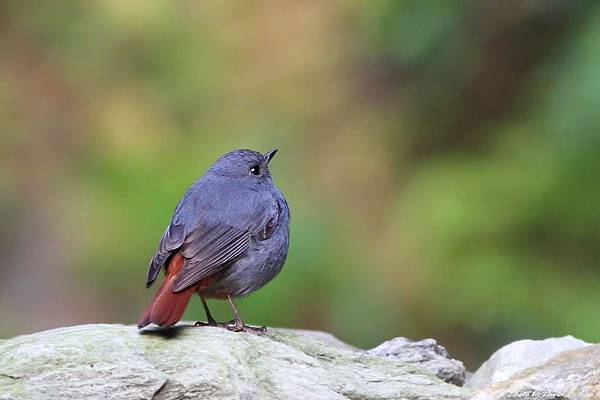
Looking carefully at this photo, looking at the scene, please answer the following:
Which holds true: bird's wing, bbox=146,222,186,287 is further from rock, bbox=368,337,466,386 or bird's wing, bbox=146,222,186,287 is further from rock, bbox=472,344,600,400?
rock, bbox=472,344,600,400

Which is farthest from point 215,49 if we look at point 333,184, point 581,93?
point 581,93

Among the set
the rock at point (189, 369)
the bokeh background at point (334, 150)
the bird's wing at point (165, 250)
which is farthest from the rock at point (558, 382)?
the bokeh background at point (334, 150)

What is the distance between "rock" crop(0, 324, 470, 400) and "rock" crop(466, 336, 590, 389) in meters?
0.47

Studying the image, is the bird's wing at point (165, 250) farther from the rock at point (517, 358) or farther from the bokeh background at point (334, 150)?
the bokeh background at point (334, 150)

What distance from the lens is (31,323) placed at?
349 inches

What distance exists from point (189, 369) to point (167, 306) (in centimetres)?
36

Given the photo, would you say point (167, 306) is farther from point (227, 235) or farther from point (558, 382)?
point (558, 382)

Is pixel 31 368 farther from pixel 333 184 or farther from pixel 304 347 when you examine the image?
pixel 333 184

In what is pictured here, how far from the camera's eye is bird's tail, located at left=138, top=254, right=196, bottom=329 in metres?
4.22

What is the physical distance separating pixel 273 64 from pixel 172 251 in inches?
212

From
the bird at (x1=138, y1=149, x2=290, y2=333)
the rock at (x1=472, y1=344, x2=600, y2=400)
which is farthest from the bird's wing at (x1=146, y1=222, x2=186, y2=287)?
the rock at (x1=472, y1=344, x2=600, y2=400)

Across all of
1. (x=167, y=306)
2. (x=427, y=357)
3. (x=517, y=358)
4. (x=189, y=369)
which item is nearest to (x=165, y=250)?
(x=167, y=306)

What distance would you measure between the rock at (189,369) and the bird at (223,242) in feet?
0.60

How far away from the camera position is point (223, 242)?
15.6ft
